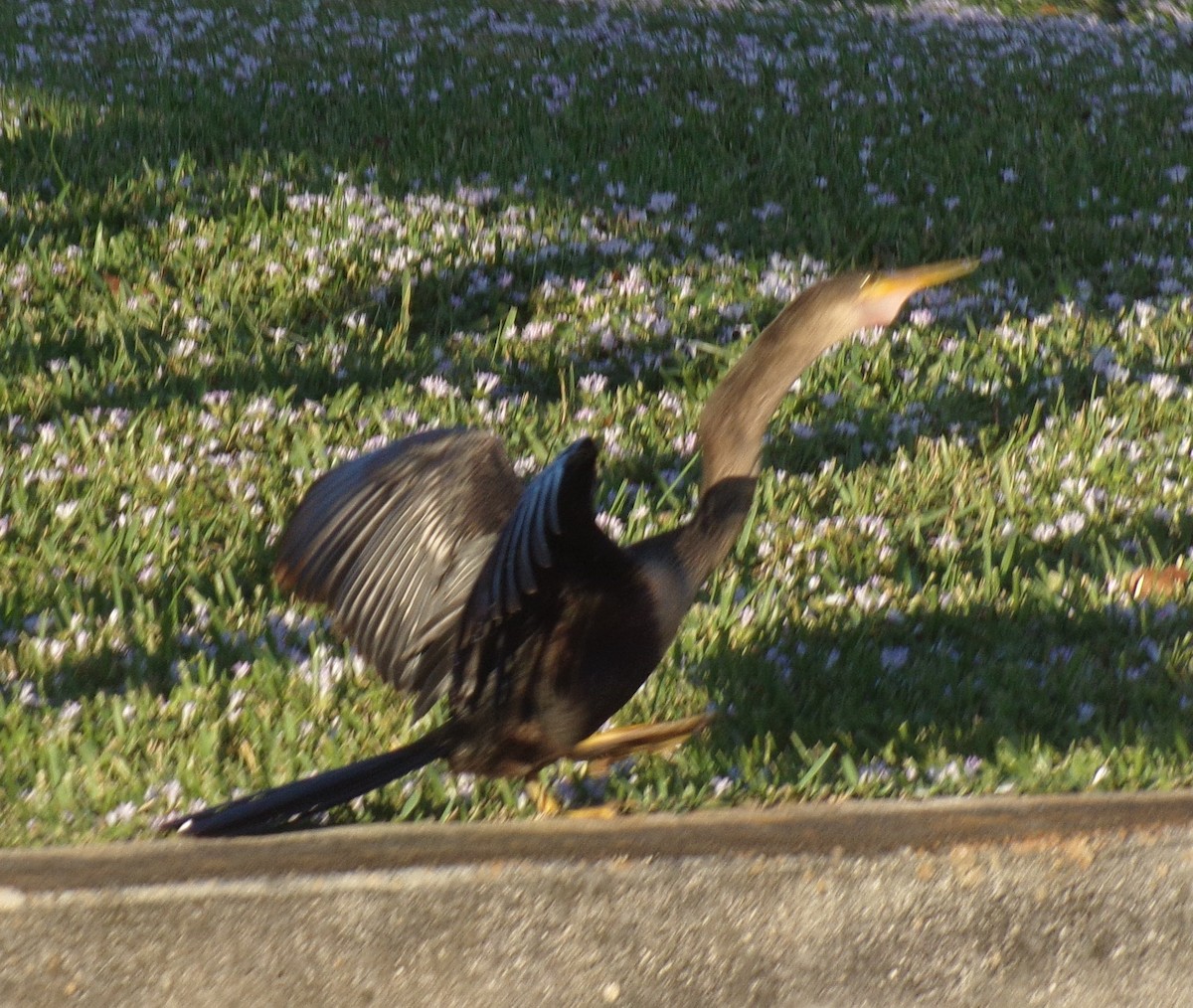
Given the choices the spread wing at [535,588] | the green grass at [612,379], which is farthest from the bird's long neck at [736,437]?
the green grass at [612,379]

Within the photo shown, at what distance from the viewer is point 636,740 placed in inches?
117

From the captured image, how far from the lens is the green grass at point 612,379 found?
310cm

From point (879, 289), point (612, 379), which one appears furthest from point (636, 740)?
point (612, 379)

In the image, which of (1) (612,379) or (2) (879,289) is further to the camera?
(1) (612,379)

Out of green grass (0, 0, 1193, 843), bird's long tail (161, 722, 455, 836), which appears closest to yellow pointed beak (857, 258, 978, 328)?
green grass (0, 0, 1193, 843)

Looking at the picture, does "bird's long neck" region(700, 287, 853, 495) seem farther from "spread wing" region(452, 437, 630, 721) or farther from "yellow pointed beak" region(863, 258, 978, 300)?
"spread wing" region(452, 437, 630, 721)

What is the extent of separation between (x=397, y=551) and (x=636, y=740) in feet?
2.03

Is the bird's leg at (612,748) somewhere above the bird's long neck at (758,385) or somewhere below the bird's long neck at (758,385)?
below

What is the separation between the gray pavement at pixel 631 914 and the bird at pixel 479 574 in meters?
0.15

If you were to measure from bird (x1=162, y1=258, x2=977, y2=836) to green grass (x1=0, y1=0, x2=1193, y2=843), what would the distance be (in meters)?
0.25

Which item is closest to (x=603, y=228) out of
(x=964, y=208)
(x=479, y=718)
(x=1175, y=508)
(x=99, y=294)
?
(x=964, y=208)

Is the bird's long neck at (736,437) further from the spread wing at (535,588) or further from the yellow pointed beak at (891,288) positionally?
the spread wing at (535,588)

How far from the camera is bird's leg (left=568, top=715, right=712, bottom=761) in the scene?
2938 mm

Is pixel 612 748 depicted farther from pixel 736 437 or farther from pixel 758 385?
pixel 758 385
